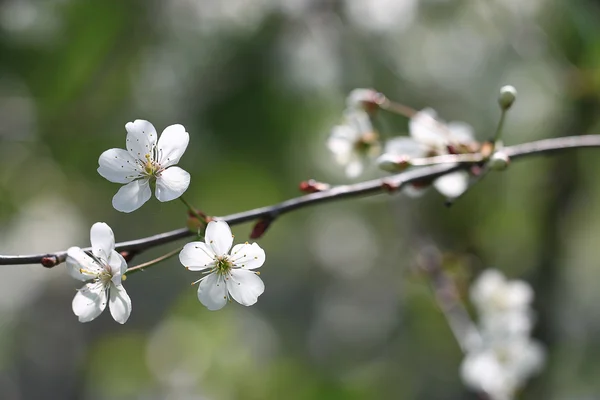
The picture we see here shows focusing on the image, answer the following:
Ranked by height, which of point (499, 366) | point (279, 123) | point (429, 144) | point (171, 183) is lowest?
point (499, 366)

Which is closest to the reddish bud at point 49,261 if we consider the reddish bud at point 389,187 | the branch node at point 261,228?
the branch node at point 261,228

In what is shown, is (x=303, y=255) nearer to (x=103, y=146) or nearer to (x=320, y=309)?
(x=320, y=309)

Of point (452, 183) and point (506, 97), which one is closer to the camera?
point (506, 97)

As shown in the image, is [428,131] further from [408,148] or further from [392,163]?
[392,163]

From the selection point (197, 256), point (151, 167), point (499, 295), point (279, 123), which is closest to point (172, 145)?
point (151, 167)

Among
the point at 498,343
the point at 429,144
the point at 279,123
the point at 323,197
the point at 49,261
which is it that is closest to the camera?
the point at 49,261

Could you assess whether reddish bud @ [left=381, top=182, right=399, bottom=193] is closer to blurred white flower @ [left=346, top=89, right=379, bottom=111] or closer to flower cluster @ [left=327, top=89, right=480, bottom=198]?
flower cluster @ [left=327, top=89, right=480, bottom=198]

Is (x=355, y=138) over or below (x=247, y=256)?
over
